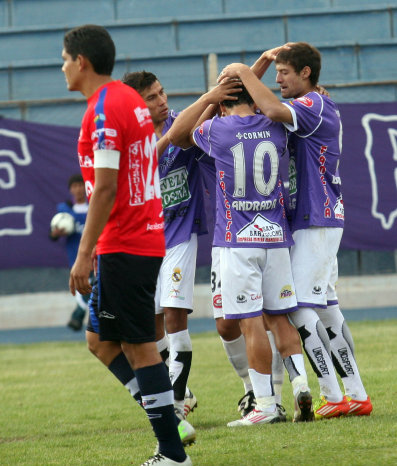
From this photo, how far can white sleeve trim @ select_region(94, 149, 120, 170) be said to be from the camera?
3.74 metres

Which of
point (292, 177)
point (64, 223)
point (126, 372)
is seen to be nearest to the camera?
point (126, 372)

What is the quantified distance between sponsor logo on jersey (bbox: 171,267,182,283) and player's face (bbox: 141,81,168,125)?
936mm

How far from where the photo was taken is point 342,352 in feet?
17.6

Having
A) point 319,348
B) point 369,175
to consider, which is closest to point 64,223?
point 369,175

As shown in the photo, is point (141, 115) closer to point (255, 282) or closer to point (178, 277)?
point (255, 282)

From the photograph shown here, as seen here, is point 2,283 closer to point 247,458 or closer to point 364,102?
point 364,102

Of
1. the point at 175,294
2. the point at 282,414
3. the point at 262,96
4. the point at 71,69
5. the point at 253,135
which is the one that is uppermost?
the point at 71,69

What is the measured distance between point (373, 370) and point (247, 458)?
3.42 meters

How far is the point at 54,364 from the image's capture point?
9414mm

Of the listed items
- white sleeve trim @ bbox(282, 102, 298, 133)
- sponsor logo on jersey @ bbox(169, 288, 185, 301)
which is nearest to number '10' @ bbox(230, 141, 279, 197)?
white sleeve trim @ bbox(282, 102, 298, 133)

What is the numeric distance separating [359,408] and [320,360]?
0.36 meters

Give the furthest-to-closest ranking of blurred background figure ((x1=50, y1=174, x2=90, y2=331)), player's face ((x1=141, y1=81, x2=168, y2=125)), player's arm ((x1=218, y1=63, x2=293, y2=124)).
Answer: blurred background figure ((x1=50, y1=174, x2=90, y2=331)), player's face ((x1=141, y1=81, x2=168, y2=125)), player's arm ((x1=218, y1=63, x2=293, y2=124))

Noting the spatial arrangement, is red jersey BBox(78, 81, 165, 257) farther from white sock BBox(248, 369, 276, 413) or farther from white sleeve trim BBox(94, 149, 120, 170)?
white sock BBox(248, 369, 276, 413)

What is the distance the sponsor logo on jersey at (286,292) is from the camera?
5195 millimetres
